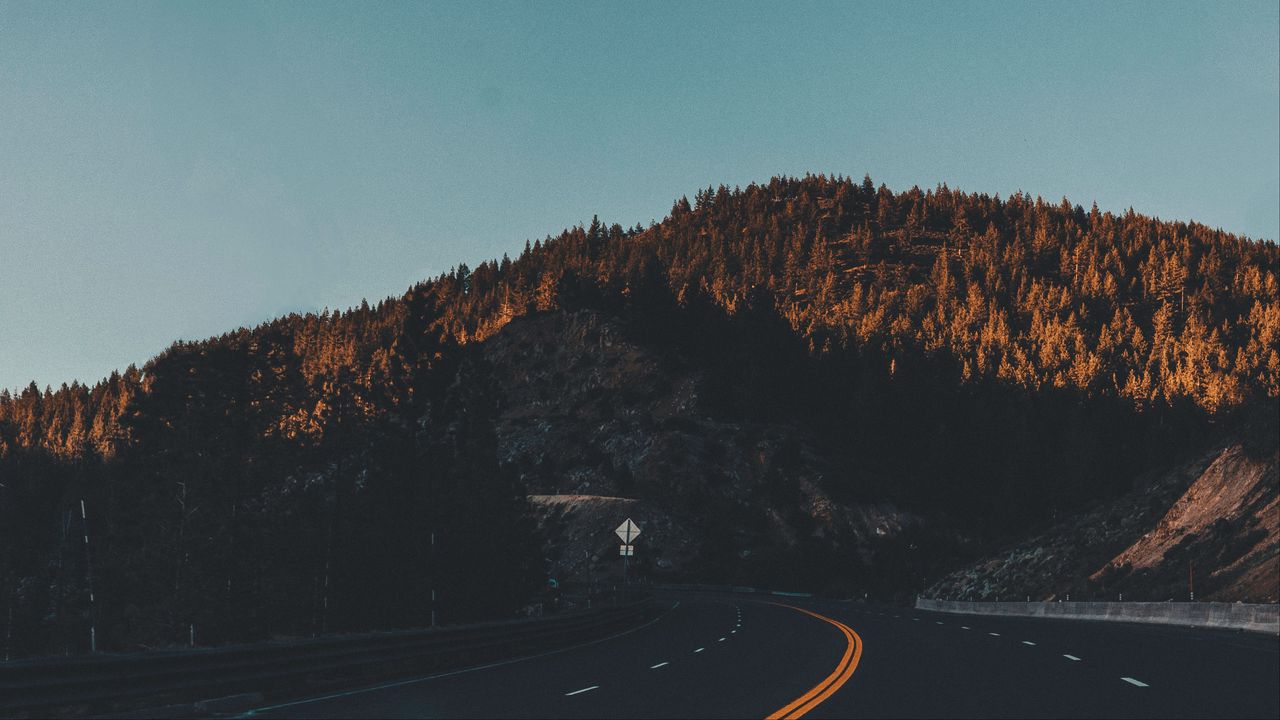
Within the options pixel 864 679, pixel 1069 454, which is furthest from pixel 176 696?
pixel 1069 454

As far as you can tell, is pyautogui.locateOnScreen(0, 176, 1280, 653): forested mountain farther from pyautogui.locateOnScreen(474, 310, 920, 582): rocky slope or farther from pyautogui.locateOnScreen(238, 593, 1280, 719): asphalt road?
pyautogui.locateOnScreen(238, 593, 1280, 719): asphalt road

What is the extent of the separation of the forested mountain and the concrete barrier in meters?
24.7

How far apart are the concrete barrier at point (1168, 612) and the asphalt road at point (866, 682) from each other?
14.5 ft

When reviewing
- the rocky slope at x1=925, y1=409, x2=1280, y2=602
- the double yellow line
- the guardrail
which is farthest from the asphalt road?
the rocky slope at x1=925, y1=409, x2=1280, y2=602

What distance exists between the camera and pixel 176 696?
13891mm

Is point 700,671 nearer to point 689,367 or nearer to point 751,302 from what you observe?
point 689,367

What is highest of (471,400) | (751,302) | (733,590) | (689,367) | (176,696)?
(751,302)

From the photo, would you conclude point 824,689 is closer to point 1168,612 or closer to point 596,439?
point 1168,612

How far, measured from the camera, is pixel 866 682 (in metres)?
15.4

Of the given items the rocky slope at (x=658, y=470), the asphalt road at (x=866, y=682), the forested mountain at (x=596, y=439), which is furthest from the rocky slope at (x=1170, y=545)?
the asphalt road at (x=866, y=682)

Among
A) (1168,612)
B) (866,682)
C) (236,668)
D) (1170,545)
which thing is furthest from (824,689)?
(1170,545)

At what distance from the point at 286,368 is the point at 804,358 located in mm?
94639

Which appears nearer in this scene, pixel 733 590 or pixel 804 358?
pixel 733 590

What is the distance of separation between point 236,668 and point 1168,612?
30.5 metres
